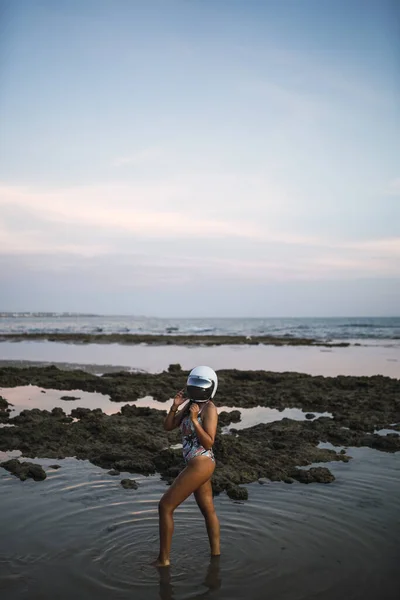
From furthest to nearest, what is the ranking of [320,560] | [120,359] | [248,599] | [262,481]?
1. [120,359]
2. [262,481]
3. [320,560]
4. [248,599]

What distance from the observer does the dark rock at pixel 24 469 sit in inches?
324

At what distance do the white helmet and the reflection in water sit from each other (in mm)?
1599

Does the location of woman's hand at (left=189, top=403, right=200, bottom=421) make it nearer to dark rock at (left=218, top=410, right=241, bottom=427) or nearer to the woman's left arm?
the woman's left arm

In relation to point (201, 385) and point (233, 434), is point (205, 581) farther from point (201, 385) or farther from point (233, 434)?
point (233, 434)

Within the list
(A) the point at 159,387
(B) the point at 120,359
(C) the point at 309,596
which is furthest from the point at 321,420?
(B) the point at 120,359

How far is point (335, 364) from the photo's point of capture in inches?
1070

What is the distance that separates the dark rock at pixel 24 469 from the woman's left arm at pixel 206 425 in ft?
12.9

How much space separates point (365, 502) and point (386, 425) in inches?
214

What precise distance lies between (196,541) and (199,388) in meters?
1.86

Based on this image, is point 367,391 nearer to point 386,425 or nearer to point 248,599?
point 386,425

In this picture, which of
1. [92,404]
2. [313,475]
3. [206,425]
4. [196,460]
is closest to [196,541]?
[196,460]

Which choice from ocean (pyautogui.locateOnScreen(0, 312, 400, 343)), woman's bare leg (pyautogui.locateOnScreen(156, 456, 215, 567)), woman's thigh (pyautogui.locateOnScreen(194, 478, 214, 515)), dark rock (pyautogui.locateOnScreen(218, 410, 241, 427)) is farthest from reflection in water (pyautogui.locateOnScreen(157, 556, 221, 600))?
ocean (pyautogui.locateOnScreen(0, 312, 400, 343))

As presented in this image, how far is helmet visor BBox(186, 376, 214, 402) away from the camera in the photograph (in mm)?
5395

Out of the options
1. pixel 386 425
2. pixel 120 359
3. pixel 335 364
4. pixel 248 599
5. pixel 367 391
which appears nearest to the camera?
pixel 248 599
